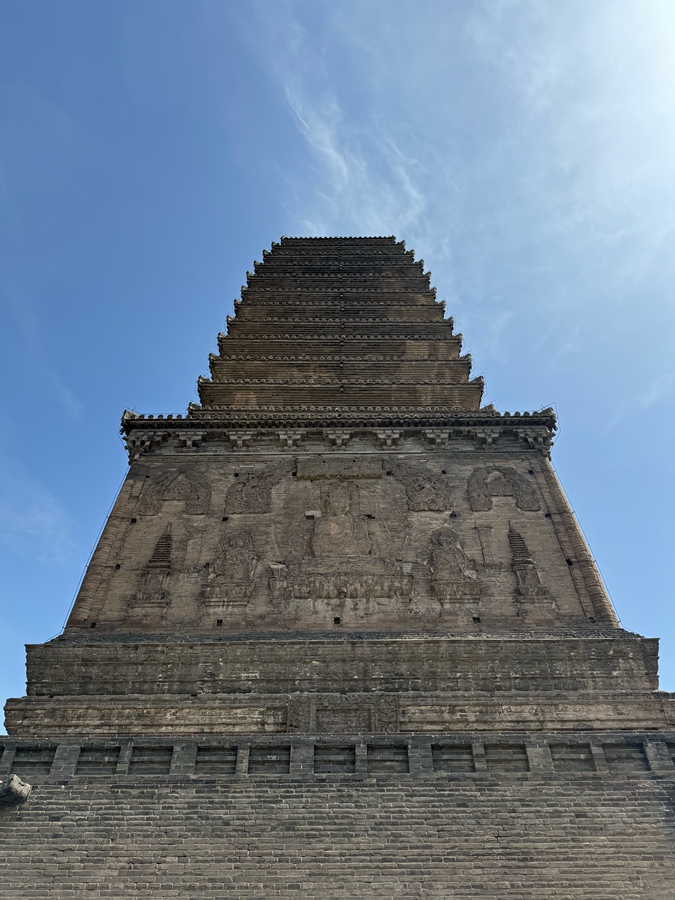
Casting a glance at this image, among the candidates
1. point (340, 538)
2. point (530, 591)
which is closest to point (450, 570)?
point (530, 591)

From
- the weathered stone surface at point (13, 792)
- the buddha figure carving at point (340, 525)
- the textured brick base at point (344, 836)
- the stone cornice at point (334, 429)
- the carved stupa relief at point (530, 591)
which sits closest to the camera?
the textured brick base at point (344, 836)

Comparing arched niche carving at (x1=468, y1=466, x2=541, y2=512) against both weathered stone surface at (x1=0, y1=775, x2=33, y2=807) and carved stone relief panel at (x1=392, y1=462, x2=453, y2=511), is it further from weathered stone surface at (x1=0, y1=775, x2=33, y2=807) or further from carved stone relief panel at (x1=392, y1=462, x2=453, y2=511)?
weathered stone surface at (x1=0, y1=775, x2=33, y2=807)

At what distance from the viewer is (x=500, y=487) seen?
16.5 metres

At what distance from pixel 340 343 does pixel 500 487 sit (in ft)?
28.4

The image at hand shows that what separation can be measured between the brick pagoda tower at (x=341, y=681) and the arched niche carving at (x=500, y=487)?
0.06 meters

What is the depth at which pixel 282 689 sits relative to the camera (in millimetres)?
12023

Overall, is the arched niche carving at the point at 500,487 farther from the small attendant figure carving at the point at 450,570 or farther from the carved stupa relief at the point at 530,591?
the carved stupa relief at the point at 530,591

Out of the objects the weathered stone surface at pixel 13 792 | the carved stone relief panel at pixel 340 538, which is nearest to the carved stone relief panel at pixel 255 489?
the carved stone relief panel at pixel 340 538

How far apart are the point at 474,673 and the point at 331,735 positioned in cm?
346

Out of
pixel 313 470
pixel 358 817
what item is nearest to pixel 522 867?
pixel 358 817

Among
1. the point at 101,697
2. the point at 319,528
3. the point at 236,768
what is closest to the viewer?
the point at 236,768

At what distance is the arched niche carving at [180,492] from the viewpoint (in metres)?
16.1

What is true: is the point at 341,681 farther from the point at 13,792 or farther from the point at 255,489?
the point at 255,489

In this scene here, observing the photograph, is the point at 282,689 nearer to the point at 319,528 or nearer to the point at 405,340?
the point at 319,528
